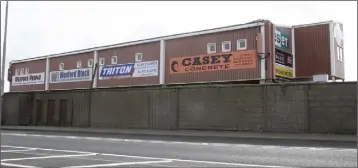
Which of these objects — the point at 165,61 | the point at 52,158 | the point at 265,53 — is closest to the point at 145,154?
the point at 52,158

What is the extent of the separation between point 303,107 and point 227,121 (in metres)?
4.27

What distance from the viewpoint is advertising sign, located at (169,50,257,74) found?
28547 mm

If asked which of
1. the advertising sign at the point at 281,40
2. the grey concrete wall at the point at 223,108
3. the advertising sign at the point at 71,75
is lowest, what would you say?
the grey concrete wall at the point at 223,108

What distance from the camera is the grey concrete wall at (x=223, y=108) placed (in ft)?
64.5

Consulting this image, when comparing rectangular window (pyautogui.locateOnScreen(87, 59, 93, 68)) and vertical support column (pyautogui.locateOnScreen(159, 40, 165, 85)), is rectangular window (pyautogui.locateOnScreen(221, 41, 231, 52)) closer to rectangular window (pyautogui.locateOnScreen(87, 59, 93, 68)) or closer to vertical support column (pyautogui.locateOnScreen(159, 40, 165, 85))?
vertical support column (pyautogui.locateOnScreen(159, 40, 165, 85))

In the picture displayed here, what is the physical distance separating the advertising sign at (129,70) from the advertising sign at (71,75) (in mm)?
1865

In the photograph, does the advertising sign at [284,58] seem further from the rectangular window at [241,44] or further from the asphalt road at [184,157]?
the asphalt road at [184,157]

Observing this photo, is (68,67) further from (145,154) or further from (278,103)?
(145,154)

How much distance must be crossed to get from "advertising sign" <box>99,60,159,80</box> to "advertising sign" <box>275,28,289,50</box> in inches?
382

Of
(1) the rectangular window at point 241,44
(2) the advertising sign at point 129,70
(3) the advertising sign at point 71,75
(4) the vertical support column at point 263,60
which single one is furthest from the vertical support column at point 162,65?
(3) the advertising sign at point 71,75

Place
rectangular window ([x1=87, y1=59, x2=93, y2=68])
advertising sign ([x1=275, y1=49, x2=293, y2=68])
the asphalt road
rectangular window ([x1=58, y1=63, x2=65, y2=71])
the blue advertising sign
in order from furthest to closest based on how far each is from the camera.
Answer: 1. rectangular window ([x1=58, y1=63, x2=65, y2=71])
2. rectangular window ([x1=87, y1=59, x2=93, y2=68])
3. the blue advertising sign
4. advertising sign ([x1=275, y1=49, x2=293, y2=68])
5. the asphalt road

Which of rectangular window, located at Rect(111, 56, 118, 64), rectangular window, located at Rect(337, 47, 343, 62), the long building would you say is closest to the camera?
the long building

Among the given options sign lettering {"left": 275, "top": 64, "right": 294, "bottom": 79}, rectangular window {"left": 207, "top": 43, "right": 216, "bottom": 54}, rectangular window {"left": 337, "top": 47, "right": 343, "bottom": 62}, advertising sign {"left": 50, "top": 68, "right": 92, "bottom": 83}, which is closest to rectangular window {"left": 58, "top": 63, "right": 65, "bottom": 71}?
advertising sign {"left": 50, "top": 68, "right": 92, "bottom": 83}

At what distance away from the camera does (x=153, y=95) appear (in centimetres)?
2641
